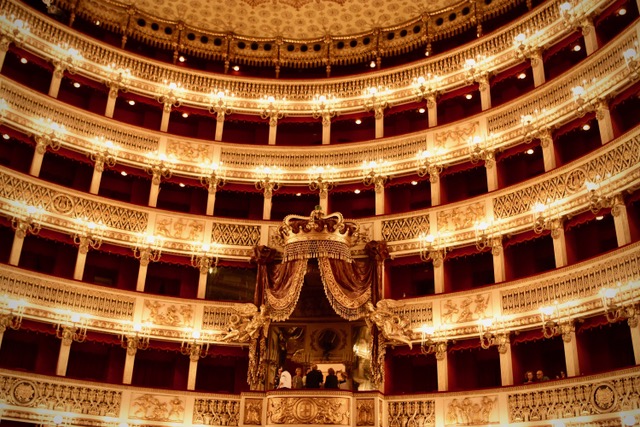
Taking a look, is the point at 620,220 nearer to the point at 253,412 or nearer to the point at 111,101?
the point at 253,412

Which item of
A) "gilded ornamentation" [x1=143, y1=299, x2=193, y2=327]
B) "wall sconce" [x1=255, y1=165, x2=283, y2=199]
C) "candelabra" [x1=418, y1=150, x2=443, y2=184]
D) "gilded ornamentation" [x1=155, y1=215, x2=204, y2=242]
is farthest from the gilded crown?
"wall sconce" [x1=255, y1=165, x2=283, y2=199]

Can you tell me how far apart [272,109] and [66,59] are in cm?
823

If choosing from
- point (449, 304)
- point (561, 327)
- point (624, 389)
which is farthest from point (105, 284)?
point (624, 389)

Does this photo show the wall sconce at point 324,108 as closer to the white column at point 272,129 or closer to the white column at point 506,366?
the white column at point 272,129

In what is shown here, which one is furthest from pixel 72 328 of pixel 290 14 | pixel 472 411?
pixel 290 14

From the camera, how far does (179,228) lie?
24.4 meters

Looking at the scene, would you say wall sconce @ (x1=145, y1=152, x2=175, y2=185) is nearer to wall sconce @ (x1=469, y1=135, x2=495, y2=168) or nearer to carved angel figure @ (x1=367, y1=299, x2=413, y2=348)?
carved angel figure @ (x1=367, y1=299, x2=413, y2=348)

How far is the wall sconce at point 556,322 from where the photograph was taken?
18609 mm

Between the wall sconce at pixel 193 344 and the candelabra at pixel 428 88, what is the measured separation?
1239cm

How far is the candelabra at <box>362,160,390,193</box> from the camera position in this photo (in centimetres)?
2509

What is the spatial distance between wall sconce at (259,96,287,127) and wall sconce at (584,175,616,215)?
1309cm

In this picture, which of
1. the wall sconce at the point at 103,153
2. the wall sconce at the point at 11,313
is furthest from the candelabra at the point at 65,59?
the wall sconce at the point at 11,313

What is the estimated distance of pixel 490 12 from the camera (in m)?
25.8

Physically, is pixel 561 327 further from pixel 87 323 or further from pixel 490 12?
pixel 87 323
